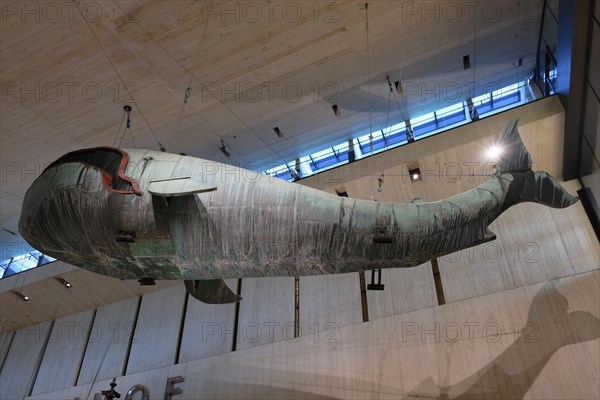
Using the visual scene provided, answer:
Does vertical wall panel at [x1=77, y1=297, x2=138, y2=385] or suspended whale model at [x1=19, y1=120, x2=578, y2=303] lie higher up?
vertical wall panel at [x1=77, y1=297, x2=138, y2=385]

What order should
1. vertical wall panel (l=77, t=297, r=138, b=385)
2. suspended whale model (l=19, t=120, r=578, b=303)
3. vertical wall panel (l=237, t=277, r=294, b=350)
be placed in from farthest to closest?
vertical wall panel (l=77, t=297, r=138, b=385) < vertical wall panel (l=237, t=277, r=294, b=350) < suspended whale model (l=19, t=120, r=578, b=303)

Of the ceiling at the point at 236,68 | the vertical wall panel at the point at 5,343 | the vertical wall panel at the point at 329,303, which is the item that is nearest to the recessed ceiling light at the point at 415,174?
the ceiling at the point at 236,68

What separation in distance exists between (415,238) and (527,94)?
18.8 feet

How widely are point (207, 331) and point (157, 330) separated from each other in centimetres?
163

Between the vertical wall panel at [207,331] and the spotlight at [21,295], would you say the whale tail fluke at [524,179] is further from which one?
the spotlight at [21,295]

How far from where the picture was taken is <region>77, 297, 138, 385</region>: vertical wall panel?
11141 millimetres

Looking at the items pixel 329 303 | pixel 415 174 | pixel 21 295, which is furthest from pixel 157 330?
pixel 415 174

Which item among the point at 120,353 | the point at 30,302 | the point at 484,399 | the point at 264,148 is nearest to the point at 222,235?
the point at 484,399

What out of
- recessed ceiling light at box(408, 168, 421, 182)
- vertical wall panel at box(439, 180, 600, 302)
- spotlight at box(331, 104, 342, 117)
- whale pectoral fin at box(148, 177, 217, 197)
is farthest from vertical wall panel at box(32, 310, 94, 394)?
whale pectoral fin at box(148, 177, 217, 197)

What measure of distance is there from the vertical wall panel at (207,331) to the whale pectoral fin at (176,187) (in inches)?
257

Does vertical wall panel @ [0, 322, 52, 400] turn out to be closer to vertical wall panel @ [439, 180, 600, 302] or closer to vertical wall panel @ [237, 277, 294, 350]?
vertical wall panel @ [237, 277, 294, 350]

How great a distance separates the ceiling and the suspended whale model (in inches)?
160

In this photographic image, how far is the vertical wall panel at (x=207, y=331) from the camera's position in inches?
387

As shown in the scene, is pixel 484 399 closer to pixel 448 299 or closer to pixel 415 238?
pixel 448 299
